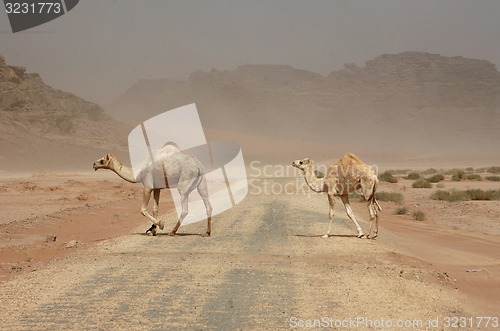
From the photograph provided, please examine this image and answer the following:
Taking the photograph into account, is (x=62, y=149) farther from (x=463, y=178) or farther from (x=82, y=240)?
(x=82, y=240)

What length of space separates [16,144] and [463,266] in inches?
3210

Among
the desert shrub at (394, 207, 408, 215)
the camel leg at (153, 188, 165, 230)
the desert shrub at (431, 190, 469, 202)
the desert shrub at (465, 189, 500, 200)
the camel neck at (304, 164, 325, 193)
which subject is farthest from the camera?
the desert shrub at (465, 189, 500, 200)

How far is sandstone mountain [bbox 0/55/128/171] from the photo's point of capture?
82.8 m

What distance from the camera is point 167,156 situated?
15.6 metres

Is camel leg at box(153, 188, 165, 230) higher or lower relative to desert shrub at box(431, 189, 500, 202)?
higher

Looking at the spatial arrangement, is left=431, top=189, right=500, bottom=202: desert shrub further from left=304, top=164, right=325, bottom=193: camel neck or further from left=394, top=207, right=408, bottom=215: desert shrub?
left=304, top=164, right=325, bottom=193: camel neck

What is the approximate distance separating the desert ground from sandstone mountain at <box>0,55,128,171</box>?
6567cm

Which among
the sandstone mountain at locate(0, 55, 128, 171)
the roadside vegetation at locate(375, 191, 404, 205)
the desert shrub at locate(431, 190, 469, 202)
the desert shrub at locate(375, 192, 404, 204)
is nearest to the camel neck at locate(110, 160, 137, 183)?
the roadside vegetation at locate(375, 191, 404, 205)

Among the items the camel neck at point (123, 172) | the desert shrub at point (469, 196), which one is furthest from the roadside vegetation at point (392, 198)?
the camel neck at point (123, 172)

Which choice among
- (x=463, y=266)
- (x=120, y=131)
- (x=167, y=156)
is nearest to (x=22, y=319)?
(x=167, y=156)

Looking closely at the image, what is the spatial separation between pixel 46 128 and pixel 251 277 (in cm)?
9086

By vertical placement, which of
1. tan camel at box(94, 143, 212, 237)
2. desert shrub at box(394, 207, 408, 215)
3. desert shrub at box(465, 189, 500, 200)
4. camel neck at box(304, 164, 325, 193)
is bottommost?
desert shrub at box(465, 189, 500, 200)

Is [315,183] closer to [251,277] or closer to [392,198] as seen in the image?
[251,277]

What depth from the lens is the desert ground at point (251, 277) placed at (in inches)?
320
